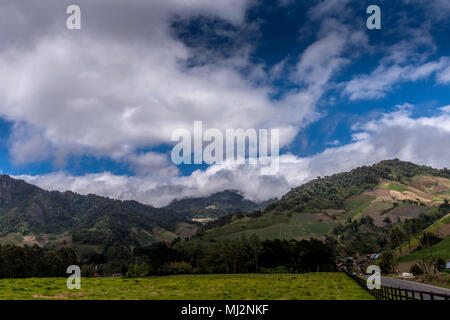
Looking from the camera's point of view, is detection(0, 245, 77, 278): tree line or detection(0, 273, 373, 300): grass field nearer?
detection(0, 273, 373, 300): grass field

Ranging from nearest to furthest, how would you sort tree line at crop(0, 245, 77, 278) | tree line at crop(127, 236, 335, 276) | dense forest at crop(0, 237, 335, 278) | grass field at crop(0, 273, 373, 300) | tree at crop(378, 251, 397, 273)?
1. grass field at crop(0, 273, 373, 300)
2. tree line at crop(0, 245, 77, 278)
3. dense forest at crop(0, 237, 335, 278)
4. tree line at crop(127, 236, 335, 276)
5. tree at crop(378, 251, 397, 273)

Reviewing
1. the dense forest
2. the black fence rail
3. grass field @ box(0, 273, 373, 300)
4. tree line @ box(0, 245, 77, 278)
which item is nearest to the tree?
the dense forest

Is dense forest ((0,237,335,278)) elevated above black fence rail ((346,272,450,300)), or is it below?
below

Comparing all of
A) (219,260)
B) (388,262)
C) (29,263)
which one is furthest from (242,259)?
(29,263)

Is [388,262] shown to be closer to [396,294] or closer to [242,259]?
[242,259]

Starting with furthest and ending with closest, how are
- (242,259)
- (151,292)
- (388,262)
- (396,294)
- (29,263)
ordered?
(388,262), (242,259), (29,263), (151,292), (396,294)

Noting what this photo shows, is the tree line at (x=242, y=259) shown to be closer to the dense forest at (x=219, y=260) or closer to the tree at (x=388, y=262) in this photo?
the dense forest at (x=219, y=260)

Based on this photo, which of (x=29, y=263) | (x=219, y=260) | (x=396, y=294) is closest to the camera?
(x=396, y=294)

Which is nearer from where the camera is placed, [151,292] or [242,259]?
[151,292]

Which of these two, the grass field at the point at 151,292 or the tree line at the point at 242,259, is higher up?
the grass field at the point at 151,292

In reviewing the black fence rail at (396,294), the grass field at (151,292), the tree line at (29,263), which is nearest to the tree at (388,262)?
the grass field at (151,292)

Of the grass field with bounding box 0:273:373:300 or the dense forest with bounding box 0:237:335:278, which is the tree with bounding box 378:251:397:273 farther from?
the grass field with bounding box 0:273:373:300
